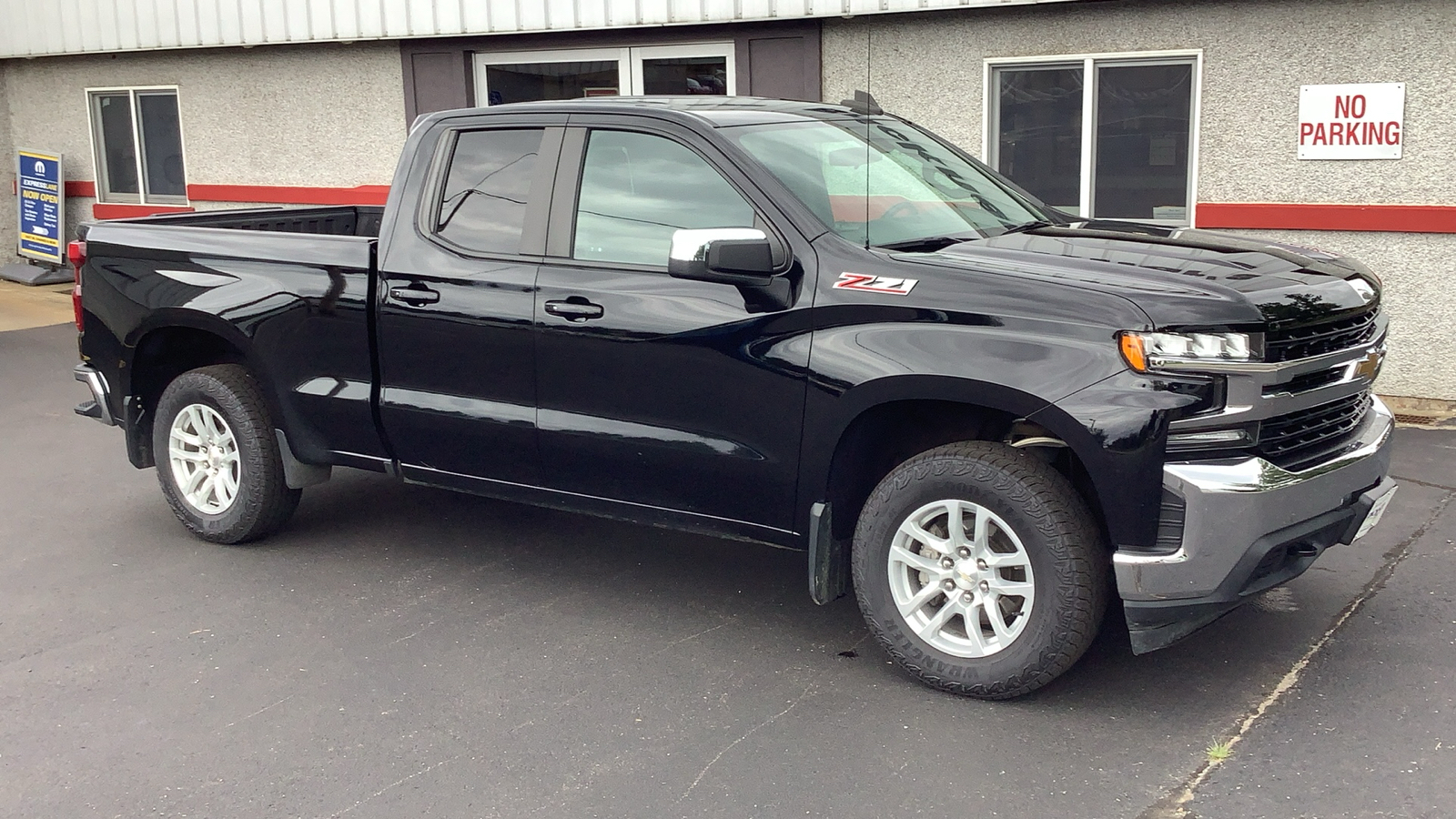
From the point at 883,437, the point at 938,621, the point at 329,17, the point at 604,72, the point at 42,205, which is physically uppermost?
the point at 329,17

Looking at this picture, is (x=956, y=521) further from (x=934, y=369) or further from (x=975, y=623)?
(x=934, y=369)

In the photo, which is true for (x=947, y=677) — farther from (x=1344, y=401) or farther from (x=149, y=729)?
(x=149, y=729)

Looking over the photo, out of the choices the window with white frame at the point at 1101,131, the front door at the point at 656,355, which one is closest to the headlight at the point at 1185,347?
the front door at the point at 656,355

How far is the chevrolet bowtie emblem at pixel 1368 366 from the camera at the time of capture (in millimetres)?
4387

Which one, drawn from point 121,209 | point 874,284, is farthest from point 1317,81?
point 121,209

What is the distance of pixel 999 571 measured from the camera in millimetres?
4262

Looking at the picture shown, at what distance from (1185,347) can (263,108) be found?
10.9 metres

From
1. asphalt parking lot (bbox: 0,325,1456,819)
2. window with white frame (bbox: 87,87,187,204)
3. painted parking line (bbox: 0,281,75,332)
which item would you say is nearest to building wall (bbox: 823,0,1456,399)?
asphalt parking lot (bbox: 0,325,1456,819)

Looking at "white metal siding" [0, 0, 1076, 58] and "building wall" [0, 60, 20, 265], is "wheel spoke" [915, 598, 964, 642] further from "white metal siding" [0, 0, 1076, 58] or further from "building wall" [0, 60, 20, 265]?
"building wall" [0, 60, 20, 265]

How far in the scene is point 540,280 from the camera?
4.96 metres

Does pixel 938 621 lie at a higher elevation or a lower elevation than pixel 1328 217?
lower

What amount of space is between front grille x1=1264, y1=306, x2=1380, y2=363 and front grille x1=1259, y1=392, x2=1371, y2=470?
180mm

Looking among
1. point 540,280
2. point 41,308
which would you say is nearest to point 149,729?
point 540,280

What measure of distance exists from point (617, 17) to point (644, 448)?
647cm
